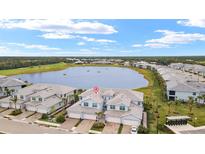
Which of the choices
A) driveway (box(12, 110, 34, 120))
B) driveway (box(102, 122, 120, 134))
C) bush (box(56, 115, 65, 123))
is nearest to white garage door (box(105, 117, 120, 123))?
driveway (box(102, 122, 120, 134))

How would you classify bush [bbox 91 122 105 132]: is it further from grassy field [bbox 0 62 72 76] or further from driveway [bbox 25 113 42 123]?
grassy field [bbox 0 62 72 76]

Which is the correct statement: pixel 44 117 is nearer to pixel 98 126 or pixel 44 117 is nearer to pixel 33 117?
pixel 33 117

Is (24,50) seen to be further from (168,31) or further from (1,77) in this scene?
(168,31)

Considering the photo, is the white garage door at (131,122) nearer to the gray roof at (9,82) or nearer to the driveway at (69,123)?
the driveway at (69,123)

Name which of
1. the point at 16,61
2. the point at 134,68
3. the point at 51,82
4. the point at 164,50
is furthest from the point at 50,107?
the point at 164,50

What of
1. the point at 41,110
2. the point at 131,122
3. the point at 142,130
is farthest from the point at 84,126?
the point at 41,110

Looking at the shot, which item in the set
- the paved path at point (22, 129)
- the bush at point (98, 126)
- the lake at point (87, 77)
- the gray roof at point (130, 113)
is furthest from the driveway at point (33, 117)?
the gray roof at point (130, 113)
